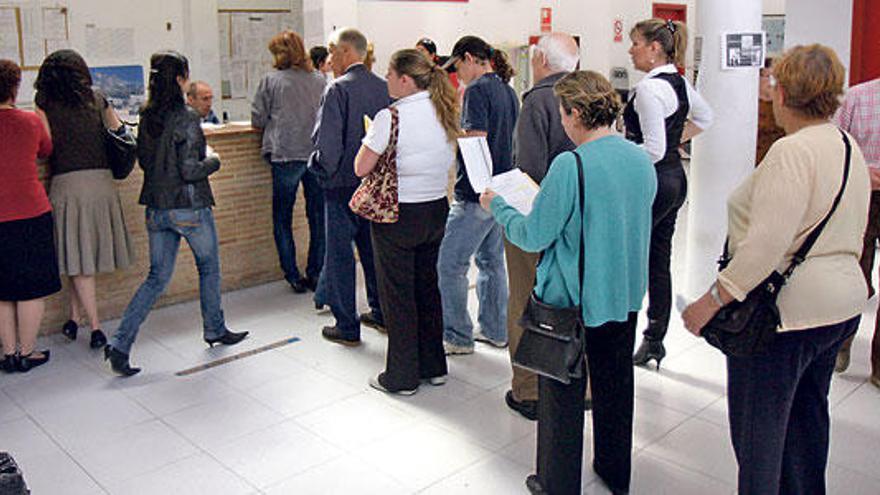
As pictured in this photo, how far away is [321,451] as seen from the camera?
3.59 meters

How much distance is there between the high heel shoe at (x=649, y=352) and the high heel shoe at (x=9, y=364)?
316cm

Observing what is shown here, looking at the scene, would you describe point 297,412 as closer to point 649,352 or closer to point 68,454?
point 68,454

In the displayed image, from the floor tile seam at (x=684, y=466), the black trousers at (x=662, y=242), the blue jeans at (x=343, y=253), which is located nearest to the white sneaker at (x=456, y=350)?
the blue jeans at (x=343, y=253)

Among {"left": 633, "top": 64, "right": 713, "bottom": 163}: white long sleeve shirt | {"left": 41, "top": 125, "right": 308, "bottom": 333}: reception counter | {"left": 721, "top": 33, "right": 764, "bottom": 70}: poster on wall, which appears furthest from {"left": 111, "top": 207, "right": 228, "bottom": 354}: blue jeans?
{"left": 721, "top": 33, "right": 764, "bottom": 70}: poster on wall

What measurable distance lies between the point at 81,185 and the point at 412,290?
1.97 meters

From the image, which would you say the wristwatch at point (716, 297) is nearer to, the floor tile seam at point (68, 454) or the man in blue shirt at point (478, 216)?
the man in blue shirt at point (478, 216)

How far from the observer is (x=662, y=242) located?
4.20 meters

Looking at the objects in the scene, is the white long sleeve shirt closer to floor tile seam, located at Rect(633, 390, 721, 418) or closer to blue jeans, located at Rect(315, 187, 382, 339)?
floor tile seam, located at Rect(633, 390, 721, 418)

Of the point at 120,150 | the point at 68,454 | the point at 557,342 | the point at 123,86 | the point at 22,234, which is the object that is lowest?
the point at 68,454

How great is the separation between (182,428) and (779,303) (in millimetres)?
2578

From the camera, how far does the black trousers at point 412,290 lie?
155 inches

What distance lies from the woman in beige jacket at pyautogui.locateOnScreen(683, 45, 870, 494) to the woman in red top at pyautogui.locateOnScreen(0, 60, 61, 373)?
10.8 feet

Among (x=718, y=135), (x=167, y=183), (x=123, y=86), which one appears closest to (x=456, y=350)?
(x=167, y=183)

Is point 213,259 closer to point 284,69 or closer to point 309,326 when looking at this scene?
point 309,326
